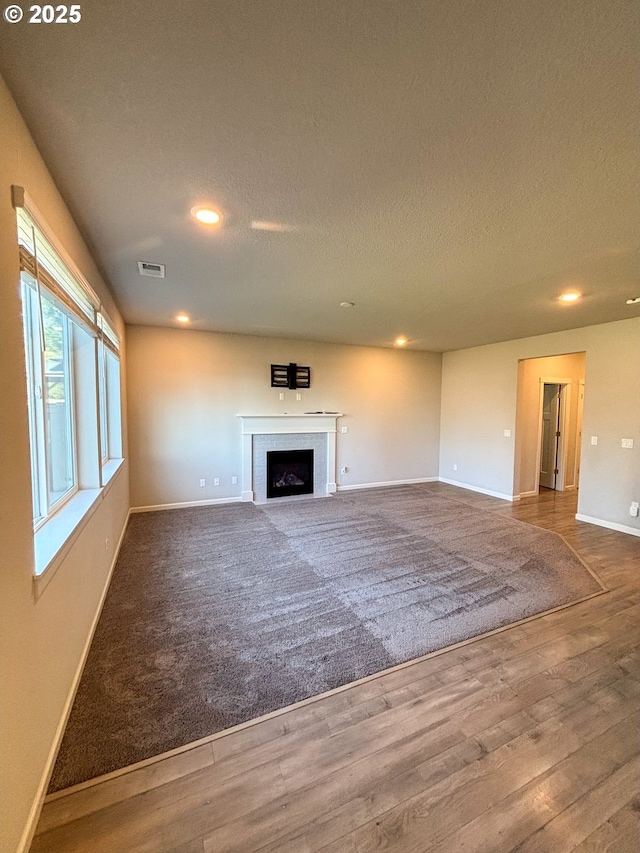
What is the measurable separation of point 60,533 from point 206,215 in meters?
1.93

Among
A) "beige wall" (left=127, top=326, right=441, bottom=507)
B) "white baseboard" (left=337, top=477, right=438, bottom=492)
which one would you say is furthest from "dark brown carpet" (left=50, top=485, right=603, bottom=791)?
"white baseboard" (left=337, top=477, right=438, bottom=492)

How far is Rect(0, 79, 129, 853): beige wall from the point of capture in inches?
44.0

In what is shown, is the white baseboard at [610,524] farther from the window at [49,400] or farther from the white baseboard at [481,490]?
the window at [49,400]

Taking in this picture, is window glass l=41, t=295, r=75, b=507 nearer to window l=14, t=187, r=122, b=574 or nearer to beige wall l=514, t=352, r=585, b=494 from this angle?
window l=14, t=187, r=122, b=574

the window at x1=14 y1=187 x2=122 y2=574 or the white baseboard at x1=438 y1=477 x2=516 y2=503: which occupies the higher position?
the window at x1=14 y1=187 x2=122 y2=574

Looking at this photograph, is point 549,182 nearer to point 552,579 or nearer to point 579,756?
point 579,756

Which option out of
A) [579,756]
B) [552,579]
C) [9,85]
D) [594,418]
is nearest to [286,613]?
[579,756]

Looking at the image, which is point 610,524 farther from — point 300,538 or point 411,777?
point 411,777

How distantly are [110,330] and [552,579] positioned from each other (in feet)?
15.6

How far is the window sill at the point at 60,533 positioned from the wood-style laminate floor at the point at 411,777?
855 mm

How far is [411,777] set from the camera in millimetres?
1447

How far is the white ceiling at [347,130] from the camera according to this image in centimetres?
103

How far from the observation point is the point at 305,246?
2467 millimetres

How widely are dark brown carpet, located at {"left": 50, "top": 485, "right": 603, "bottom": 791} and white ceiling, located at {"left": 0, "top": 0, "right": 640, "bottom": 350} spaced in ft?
8.62
